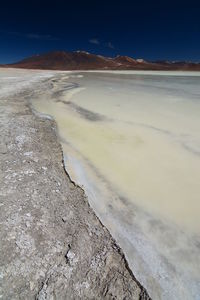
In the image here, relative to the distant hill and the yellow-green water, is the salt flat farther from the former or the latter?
the distant hill

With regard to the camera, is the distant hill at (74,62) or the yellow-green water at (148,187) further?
the distant hill at (74,62)

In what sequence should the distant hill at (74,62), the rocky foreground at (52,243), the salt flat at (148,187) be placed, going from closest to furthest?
the rocky foreground at (52,243), the salt flat at (148,187), the distant hill at (74,62)

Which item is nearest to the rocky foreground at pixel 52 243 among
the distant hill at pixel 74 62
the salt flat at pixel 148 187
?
the salt flat at pixel 148 187

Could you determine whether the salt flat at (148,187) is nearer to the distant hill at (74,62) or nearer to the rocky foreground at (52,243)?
the rocky foreground at (52,243)

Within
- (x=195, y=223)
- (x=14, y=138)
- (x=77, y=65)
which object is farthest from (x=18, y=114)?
(x=77, y=65)

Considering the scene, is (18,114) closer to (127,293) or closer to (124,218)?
(124,218)


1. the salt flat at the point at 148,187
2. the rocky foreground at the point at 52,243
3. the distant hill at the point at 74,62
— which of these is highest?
the rocky foreground at the point at 52,243

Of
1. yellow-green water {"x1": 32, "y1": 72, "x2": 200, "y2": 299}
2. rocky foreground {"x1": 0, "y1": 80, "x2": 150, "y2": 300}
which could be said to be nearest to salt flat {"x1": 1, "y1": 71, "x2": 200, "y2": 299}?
yellow-green water {"x1": 32, "y1": 72, "x2": 200, "y2": 299}

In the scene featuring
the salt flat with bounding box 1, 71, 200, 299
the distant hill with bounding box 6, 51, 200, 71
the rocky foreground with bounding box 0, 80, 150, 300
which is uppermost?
the rocky foreground with bounding box 0, 80, 150, 300
